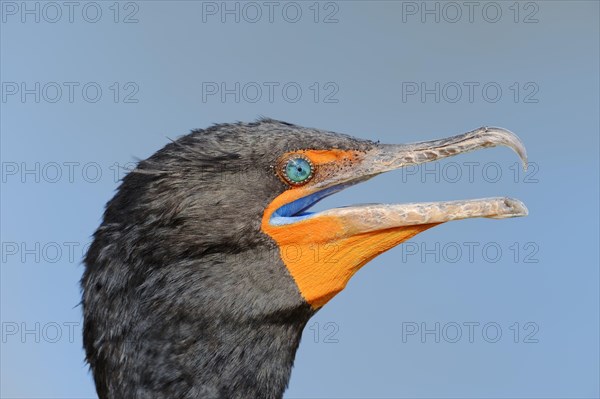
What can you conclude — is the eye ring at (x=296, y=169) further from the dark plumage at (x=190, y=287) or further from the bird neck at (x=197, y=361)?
the bird neck at (x=197, y=361)

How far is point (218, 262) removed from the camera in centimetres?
604

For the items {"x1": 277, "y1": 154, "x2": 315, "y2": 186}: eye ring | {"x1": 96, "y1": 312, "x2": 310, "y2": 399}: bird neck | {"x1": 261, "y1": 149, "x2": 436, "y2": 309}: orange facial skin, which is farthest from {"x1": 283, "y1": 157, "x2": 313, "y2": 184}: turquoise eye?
{"x1": 96, "y1": 312, "x2": 310, "y2": 399}: bird neck

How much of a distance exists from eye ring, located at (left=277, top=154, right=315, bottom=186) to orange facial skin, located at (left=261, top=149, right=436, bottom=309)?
0.15 m

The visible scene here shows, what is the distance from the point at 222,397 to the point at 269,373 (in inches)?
14.4

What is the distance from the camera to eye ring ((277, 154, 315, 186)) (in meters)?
6.29

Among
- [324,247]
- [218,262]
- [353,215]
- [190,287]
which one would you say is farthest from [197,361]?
[353,215]

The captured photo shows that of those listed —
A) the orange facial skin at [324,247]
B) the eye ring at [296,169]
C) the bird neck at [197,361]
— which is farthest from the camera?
the eye ring at [296,169]

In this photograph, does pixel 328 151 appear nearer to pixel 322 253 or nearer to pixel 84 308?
pixel 322 253

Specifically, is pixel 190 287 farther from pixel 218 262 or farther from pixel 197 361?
pixel 197 361

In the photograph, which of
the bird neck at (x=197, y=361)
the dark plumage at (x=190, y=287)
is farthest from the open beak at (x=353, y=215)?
the bird neck at (x=197, y=361)

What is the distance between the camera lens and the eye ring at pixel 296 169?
20.6 feet

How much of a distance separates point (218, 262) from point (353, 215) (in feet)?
3.16

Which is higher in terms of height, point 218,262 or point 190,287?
point 218,262

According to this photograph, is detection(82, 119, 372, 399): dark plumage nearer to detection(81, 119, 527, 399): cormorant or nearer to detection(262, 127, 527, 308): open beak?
detection(81, 119, 527, 399): cormorant
